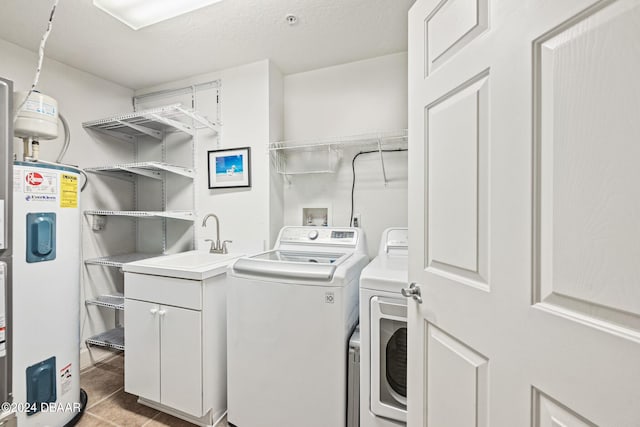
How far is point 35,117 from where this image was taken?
5.13 feet

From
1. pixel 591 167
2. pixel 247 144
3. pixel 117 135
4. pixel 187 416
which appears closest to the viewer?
pixel 591 167

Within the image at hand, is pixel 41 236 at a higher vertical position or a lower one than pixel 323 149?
lower

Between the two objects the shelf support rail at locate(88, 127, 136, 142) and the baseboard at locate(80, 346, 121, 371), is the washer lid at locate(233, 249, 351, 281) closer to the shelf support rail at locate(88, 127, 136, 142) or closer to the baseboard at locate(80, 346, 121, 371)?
the baseboard at locate(80, 346, 121, 371)

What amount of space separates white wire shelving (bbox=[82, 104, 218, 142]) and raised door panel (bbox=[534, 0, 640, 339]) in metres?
2.10

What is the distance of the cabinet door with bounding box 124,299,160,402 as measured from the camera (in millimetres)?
1717

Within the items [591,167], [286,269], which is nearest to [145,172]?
[286,269]

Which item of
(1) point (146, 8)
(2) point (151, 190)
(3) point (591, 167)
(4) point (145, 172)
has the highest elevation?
(1) point (146, 8)

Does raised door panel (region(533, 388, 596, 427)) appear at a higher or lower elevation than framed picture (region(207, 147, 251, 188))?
lower

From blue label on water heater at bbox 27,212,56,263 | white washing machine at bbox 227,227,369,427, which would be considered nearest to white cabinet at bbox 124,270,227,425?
white washing machine at bbox 227,227,369,427

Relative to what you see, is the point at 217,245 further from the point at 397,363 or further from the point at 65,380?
the point at 397,363

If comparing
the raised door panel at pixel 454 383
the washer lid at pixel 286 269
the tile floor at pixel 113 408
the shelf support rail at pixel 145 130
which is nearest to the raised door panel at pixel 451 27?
the raised door panel at pixel 454 383

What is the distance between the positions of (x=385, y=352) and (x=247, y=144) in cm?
179

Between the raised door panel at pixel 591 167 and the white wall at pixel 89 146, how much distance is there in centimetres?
290

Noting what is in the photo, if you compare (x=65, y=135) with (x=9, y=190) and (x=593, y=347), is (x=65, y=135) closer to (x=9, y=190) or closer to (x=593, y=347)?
(x=9, y=190)
